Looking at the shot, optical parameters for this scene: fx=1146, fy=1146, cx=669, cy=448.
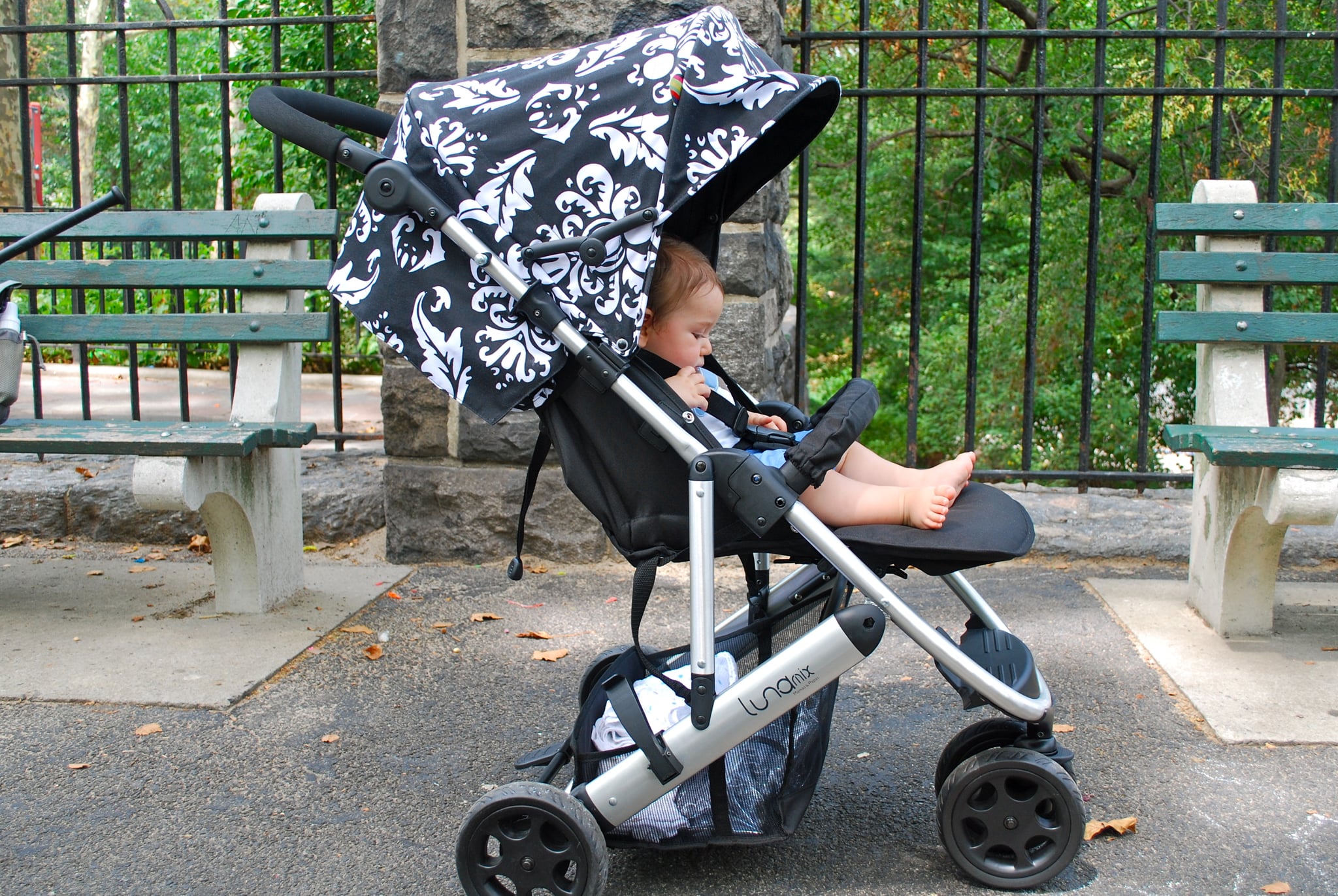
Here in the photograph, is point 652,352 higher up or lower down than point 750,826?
higher up

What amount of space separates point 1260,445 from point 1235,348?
1.93 ft

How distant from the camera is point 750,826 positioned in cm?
206

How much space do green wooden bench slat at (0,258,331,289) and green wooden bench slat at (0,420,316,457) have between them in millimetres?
482

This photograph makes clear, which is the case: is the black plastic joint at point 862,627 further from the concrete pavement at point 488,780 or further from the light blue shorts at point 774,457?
the concrete pavement at point 488,780

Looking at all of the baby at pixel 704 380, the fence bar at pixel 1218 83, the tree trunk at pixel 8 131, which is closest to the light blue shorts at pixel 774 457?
the baby at pixel 704 380

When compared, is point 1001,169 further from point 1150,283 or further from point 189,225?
point 189,225

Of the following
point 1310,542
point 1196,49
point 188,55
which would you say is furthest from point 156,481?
point 188,55

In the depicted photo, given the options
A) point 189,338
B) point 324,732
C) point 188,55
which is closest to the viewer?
point 324,732

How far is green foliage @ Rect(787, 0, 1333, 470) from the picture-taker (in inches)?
260

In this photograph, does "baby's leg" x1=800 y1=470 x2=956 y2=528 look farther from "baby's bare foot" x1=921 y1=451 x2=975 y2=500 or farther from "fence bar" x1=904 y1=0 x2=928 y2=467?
"fence bar" x1=904 y1=0 x2=928 y2=467

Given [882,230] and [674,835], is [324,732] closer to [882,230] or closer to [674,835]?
[674,835]

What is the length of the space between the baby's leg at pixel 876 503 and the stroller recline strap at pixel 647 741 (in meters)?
0.49

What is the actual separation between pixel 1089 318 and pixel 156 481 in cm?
310

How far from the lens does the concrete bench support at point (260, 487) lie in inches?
130
